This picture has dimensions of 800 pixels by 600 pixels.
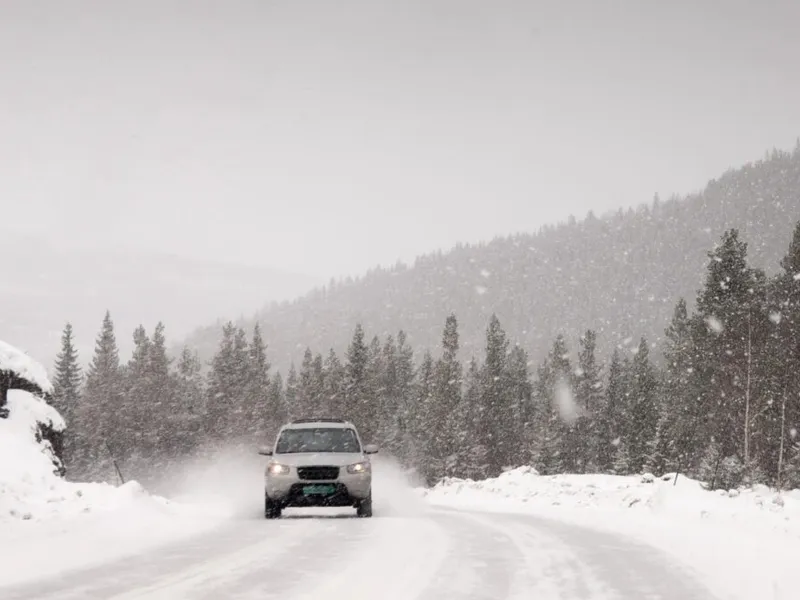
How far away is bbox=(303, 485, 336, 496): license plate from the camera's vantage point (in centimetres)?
1489

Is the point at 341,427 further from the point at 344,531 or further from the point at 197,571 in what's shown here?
the point at 197,571

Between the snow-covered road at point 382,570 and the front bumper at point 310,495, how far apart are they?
3198mm

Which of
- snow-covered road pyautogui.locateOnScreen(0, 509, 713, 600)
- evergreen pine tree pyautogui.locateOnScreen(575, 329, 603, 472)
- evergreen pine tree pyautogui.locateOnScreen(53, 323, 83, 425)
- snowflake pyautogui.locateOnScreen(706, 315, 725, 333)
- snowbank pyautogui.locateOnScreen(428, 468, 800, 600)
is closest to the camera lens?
snow-covered road pyautogui.locateOnScreen(0, 509, 713, 600)

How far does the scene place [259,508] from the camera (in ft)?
59.8

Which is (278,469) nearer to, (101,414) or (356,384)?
(356,384)

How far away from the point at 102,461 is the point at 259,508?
65.2 metres

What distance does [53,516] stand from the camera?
10562mm

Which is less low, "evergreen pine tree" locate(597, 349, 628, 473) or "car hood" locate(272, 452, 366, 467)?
"car hood" locate(272, 452, 366, 467)

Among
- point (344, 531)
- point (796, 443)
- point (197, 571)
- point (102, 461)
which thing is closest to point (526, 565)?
point (197, 571)

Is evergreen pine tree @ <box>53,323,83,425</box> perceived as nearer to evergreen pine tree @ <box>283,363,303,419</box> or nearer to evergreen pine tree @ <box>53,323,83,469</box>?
evergreen pine tree @ <box>53,323,83,469</box>

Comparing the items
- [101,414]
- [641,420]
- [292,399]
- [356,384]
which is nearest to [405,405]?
[292,399]

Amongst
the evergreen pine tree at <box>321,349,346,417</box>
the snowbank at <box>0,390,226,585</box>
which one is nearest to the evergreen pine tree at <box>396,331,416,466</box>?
the evergreen pine tree at <box>321,349,346,417</box>

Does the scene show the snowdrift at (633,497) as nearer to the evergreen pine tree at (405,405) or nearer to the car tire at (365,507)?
the car tire at (365,507)

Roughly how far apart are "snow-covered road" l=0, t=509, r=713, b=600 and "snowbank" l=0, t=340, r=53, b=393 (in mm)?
6756
